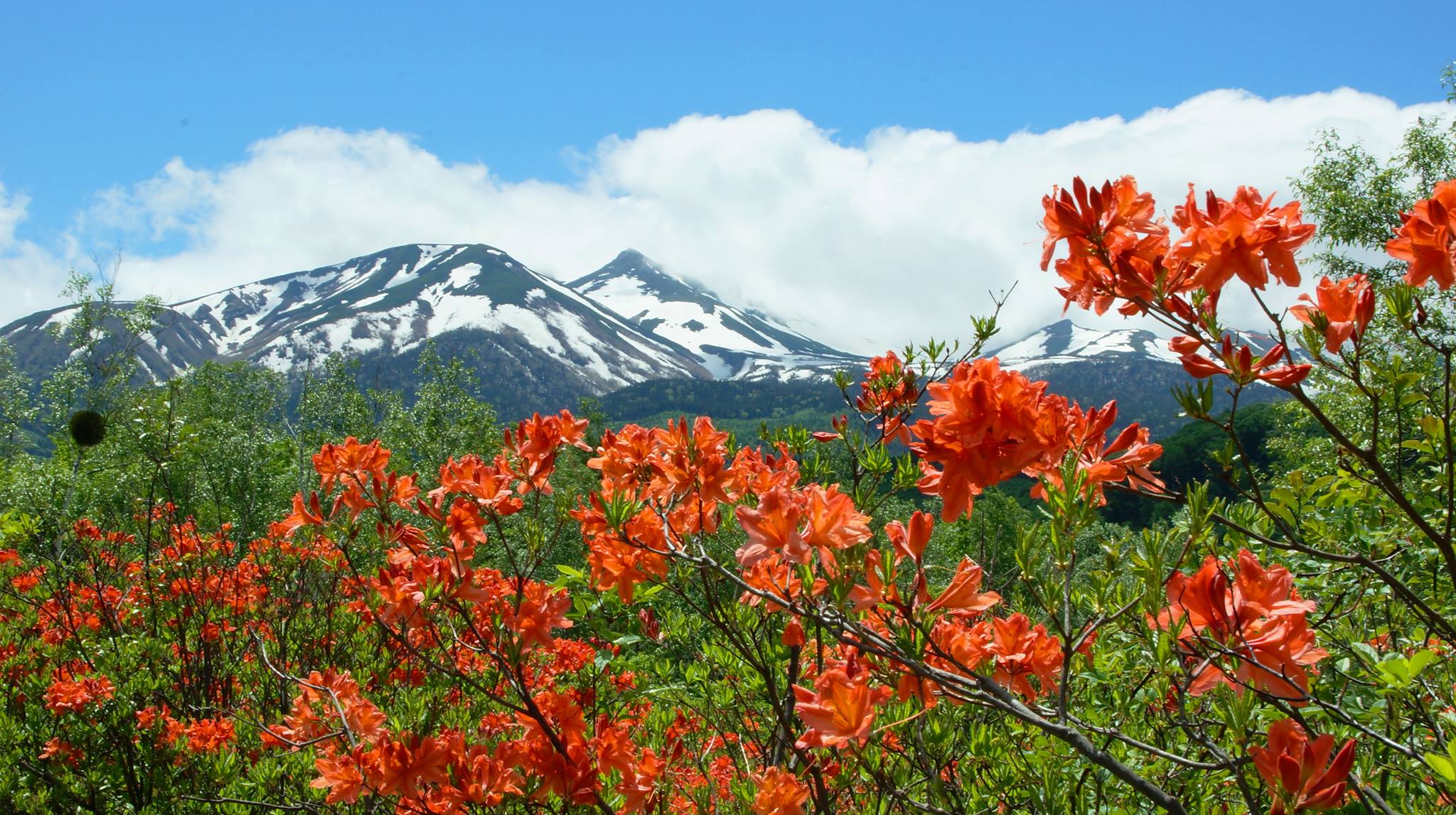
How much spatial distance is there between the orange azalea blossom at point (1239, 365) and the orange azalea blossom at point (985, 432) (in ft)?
0.96

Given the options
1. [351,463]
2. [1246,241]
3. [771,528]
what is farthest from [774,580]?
[351,463]

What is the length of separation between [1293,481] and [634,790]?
170 centimetres

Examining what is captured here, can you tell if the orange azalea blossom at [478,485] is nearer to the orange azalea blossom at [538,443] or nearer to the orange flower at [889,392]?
the orange azalea blossom at [538,443]

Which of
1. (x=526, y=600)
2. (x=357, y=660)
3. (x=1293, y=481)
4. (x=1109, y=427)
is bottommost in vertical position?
(x=357, y=660)

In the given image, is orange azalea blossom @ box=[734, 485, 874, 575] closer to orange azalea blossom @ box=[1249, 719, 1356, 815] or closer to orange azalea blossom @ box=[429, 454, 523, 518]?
orange azalea blossom @ box=[1249, 719, 1356, 815]

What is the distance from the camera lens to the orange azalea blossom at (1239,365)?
116 centimetres

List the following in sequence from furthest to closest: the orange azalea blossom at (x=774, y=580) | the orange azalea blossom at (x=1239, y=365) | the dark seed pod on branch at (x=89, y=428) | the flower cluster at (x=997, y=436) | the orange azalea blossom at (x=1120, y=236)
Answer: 1. the dark seed pod on branch at (x=89, y=428)
2. the orange azalea blossom at (x=774, y=580)
3. the orange azalea blossom at (x=1120, y=236)
4. the orange azalea blossom at (x=1239, y=365)
5. the flower cluster at (x=997, y=436)

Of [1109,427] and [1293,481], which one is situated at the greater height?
[1109,427]

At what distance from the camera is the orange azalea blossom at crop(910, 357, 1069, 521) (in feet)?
3.48

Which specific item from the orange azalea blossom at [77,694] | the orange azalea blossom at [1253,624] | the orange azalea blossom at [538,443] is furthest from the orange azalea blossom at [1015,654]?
the orange azalea blossom at [77,694]

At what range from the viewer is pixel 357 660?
152 inches

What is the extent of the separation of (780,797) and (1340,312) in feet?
4.00

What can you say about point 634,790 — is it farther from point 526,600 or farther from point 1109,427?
point 1109,427

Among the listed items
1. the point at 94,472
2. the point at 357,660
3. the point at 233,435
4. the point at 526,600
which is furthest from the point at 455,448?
the point at 526,600
